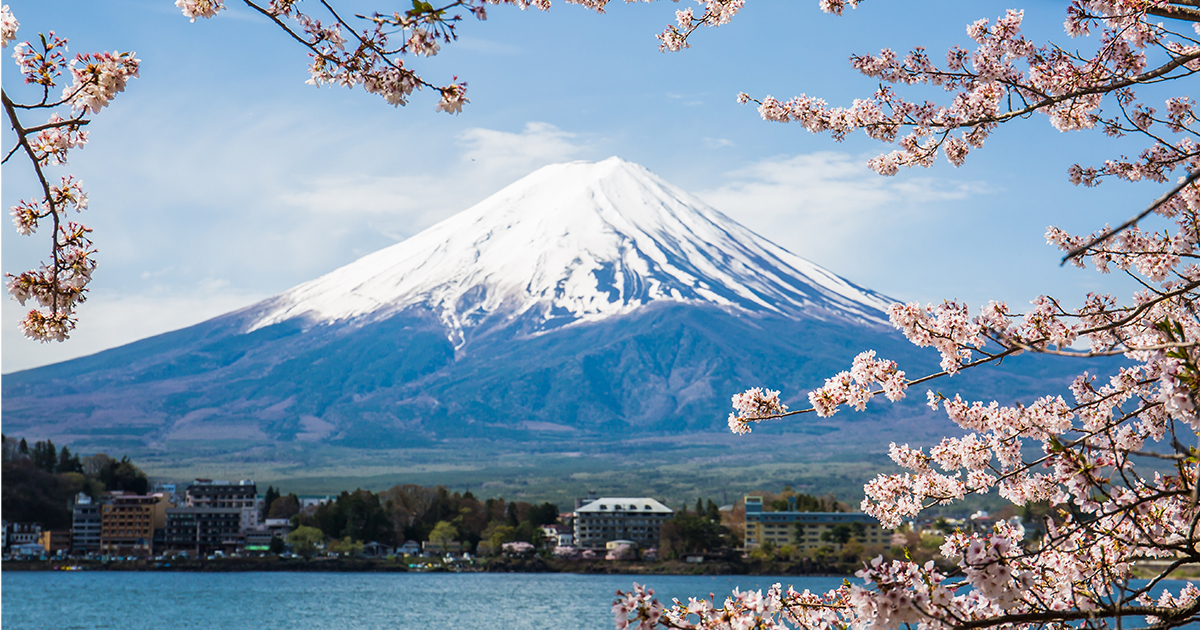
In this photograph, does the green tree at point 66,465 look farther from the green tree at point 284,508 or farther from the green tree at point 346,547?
the green tree at point 346,547

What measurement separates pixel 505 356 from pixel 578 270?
20827 millimetres

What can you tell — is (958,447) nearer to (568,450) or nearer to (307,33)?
(307,33)

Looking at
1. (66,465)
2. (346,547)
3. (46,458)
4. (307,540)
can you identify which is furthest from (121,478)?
(346,547)

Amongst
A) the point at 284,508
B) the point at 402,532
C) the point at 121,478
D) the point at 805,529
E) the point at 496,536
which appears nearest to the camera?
the point at 805,529

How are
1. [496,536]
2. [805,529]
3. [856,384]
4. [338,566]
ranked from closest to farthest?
[856,384]
[805,529]
[338,566]
[496,536]

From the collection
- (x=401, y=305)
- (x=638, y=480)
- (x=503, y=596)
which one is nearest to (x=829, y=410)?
(x=503, y=596)

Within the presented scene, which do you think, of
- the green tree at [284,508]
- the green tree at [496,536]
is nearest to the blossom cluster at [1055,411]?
the green tree at [496,536]

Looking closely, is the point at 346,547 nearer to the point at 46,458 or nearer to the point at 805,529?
the point at 805,529

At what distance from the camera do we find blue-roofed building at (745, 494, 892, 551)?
A: 6669 cm

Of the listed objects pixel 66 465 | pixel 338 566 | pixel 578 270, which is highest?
pixel 578 270

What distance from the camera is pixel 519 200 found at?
176000 millimetres

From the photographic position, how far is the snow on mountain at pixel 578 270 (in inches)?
6058

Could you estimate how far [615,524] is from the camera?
3007 inches

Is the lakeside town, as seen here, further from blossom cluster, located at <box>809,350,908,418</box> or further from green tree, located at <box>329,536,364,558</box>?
blossom cluster, located at <box>809,350,908,418</box>
